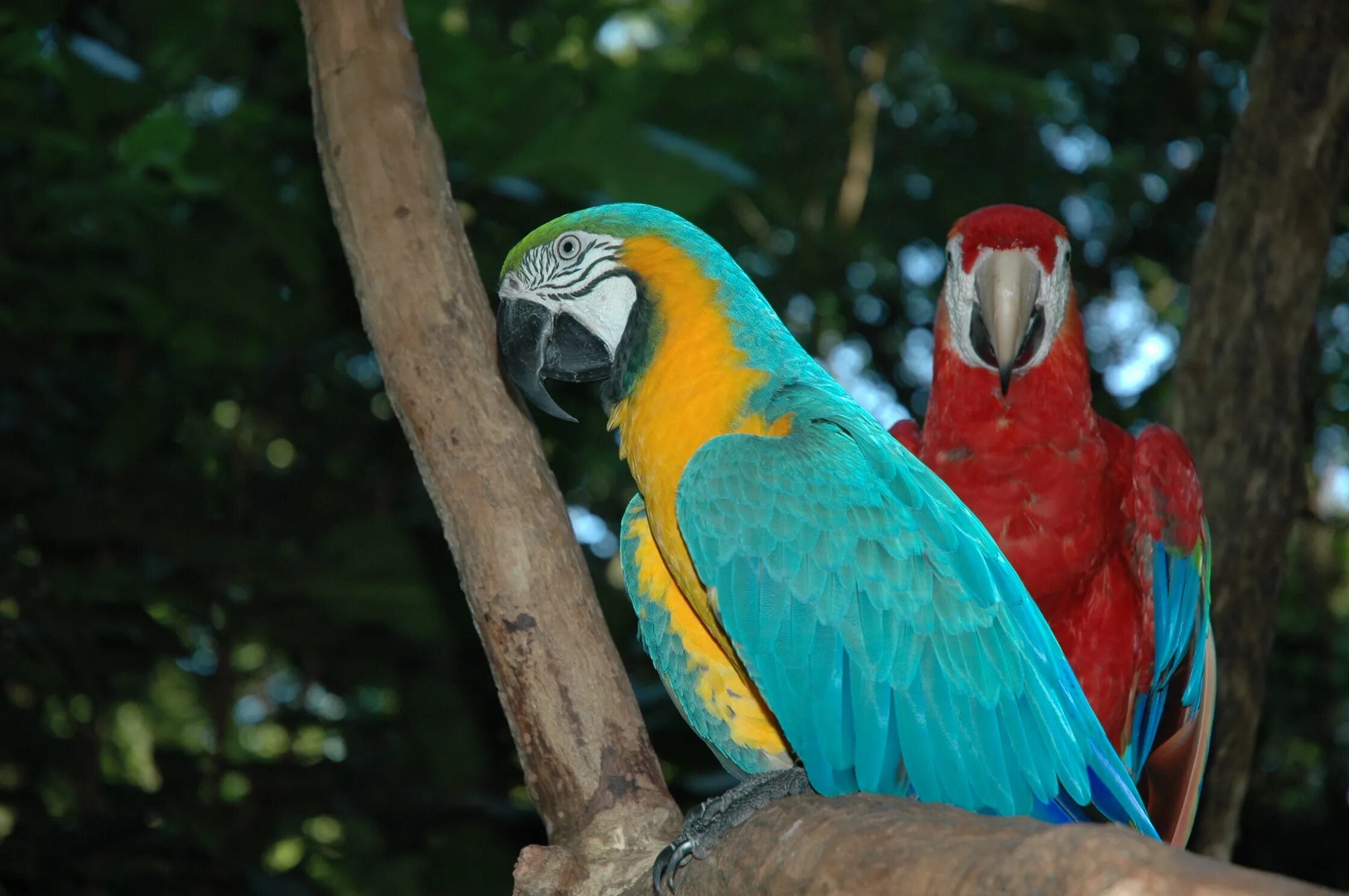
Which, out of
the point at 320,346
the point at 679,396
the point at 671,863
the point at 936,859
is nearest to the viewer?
the point at 936,859

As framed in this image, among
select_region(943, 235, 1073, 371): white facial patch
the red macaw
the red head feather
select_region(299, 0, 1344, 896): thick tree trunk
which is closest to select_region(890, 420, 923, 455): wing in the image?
the red macaw

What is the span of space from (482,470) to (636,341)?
289 millimetres

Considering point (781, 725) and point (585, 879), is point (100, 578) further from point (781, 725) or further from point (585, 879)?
point (781, 725)

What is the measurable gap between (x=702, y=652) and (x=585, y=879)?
355 mm

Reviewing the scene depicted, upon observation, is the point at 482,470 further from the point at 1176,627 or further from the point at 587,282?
the point at 1176,627

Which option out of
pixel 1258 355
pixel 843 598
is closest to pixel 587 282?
pixel 843 598

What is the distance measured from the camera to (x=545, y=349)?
5.52 feet

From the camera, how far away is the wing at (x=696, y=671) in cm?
168

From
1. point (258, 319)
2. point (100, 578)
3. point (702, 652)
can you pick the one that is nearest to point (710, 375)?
point (702, 652)

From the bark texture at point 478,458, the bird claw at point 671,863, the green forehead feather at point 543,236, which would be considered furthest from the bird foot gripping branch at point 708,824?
the green forehead feather at point 543,236

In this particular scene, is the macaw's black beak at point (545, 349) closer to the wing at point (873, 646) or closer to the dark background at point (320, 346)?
the wing at point (873, 646)

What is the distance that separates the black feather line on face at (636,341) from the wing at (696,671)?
0.20 metres

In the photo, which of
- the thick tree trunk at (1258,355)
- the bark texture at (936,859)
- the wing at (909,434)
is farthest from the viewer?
the thick tree trunk at (1258,355)

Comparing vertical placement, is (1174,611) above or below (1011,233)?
below
